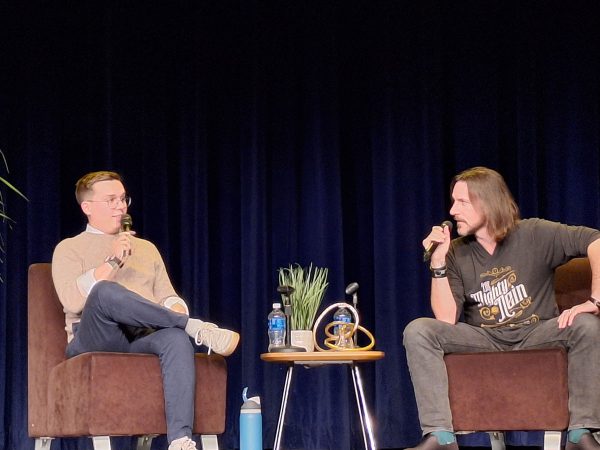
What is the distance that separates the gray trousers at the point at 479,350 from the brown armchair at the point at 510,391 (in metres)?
0.03

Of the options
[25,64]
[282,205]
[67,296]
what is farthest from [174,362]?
[25,64]

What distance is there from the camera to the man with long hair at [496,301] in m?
3.43

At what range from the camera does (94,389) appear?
143 inches

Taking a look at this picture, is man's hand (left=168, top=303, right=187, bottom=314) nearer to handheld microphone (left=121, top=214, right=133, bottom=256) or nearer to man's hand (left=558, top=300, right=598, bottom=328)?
handheld microphone (left=121, top=214, right=133, bottom=256)

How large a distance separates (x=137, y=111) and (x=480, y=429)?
2469 millimetres

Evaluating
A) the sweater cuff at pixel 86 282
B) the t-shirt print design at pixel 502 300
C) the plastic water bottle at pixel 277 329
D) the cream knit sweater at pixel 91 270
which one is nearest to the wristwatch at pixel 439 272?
the t-shirt print design at pixel 502 300

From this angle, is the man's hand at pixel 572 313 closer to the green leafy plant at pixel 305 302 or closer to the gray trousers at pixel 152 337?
the green leafy plant at pixel 305 302

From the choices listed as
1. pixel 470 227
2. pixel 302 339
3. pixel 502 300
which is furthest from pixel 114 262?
pixel 502 300

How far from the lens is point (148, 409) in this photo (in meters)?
3.72

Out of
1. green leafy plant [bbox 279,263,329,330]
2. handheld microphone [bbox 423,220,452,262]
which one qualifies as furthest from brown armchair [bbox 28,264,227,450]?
handheld microphone [bbox 423,220,452,262]

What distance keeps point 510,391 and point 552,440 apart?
0.21 m

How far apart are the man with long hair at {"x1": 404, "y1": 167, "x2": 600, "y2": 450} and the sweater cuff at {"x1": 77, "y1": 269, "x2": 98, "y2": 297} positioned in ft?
4.00

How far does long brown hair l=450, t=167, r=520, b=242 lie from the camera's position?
3.88m

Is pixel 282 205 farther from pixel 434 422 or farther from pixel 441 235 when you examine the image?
pixel 434 422
